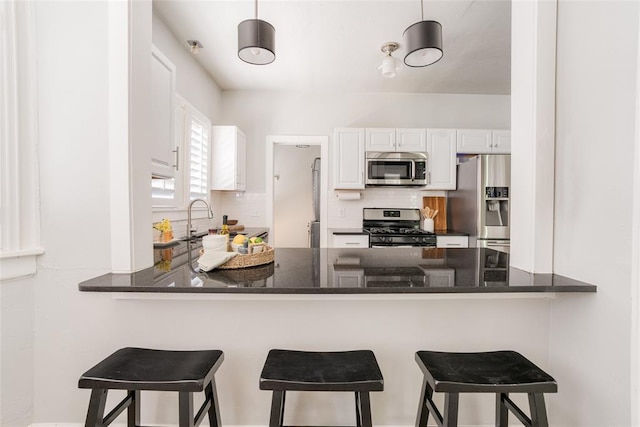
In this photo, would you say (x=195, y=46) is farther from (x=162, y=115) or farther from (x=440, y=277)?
(x=440, y=277)

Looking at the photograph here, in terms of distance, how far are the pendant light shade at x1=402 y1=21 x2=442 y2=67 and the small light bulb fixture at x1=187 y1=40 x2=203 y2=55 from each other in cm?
195

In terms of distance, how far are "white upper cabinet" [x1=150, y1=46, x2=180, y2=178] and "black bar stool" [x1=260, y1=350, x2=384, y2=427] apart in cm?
135

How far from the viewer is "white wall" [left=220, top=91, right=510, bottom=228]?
396 cm

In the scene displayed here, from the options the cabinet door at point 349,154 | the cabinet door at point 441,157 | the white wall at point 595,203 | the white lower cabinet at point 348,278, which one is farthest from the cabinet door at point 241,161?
the white wall at point 595,203

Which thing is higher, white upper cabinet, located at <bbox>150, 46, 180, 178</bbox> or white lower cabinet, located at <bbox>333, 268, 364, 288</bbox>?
white upper cabinet, located at <bbox>150, 46, 180, 178</bbox>

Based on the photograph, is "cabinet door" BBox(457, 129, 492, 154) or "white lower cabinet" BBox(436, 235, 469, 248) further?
"cabinet door" BBox(457, 129, 492, 154)

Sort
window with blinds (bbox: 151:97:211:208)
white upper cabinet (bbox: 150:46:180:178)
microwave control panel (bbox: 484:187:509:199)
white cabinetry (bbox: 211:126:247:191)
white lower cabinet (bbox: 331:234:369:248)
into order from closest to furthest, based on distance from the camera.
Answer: white upper cabinet (bbox: 150:46:180:178) → window with blinds (bbox: 151:97:211:208) → microwave control panel (bbox: 484:187:509:199) → white cabinetry (bbox: 211:126:247:191) → white lower cabinet (bbox: 331:234:369:248)

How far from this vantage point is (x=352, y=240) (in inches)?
139

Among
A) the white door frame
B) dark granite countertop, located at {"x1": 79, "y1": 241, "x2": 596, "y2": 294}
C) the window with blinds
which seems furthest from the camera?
the white door frame

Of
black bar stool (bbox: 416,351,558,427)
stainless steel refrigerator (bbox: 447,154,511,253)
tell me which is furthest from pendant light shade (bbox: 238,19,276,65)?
stainless steel refrigerator (bbox: 447,154,511,253)

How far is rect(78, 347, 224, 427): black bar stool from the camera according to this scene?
0.97 metres

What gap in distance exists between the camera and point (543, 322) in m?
1.36

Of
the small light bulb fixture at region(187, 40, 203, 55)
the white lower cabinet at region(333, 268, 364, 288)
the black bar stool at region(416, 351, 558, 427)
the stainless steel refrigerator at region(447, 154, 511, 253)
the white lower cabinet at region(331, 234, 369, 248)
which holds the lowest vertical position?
the black bar stool at region(416, 351, 558, 427)

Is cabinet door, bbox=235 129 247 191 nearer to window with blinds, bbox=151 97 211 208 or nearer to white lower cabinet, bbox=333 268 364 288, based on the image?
window with blinds, bbox=151 97 211 208
